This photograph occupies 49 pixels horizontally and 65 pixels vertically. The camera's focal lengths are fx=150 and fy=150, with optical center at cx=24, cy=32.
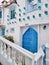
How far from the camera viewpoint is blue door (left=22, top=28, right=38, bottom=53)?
30.3 ft

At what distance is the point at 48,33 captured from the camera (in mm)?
8312

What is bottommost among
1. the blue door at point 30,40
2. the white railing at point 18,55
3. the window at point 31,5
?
the blue door at point 30,40

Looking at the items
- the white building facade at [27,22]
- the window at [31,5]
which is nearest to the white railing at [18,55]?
the white building facade at [27,22]

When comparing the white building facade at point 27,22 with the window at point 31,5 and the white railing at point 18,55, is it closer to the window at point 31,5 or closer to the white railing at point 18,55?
the window at point 31,5

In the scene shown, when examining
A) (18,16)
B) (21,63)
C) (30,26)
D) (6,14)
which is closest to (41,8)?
(30,26)

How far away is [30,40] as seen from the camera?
969 cm

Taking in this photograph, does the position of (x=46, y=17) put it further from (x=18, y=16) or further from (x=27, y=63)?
(x=27, y=63)

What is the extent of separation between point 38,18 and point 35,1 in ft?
3.91

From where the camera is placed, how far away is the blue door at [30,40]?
9.24 meters

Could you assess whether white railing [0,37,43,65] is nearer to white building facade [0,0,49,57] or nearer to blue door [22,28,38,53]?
white building facade [0,0,49,57]

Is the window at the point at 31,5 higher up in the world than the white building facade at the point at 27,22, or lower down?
higher up

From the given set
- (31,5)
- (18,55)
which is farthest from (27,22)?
(18,55)

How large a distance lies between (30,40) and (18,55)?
570 cm

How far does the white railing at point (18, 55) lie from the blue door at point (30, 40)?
438 centimetres
